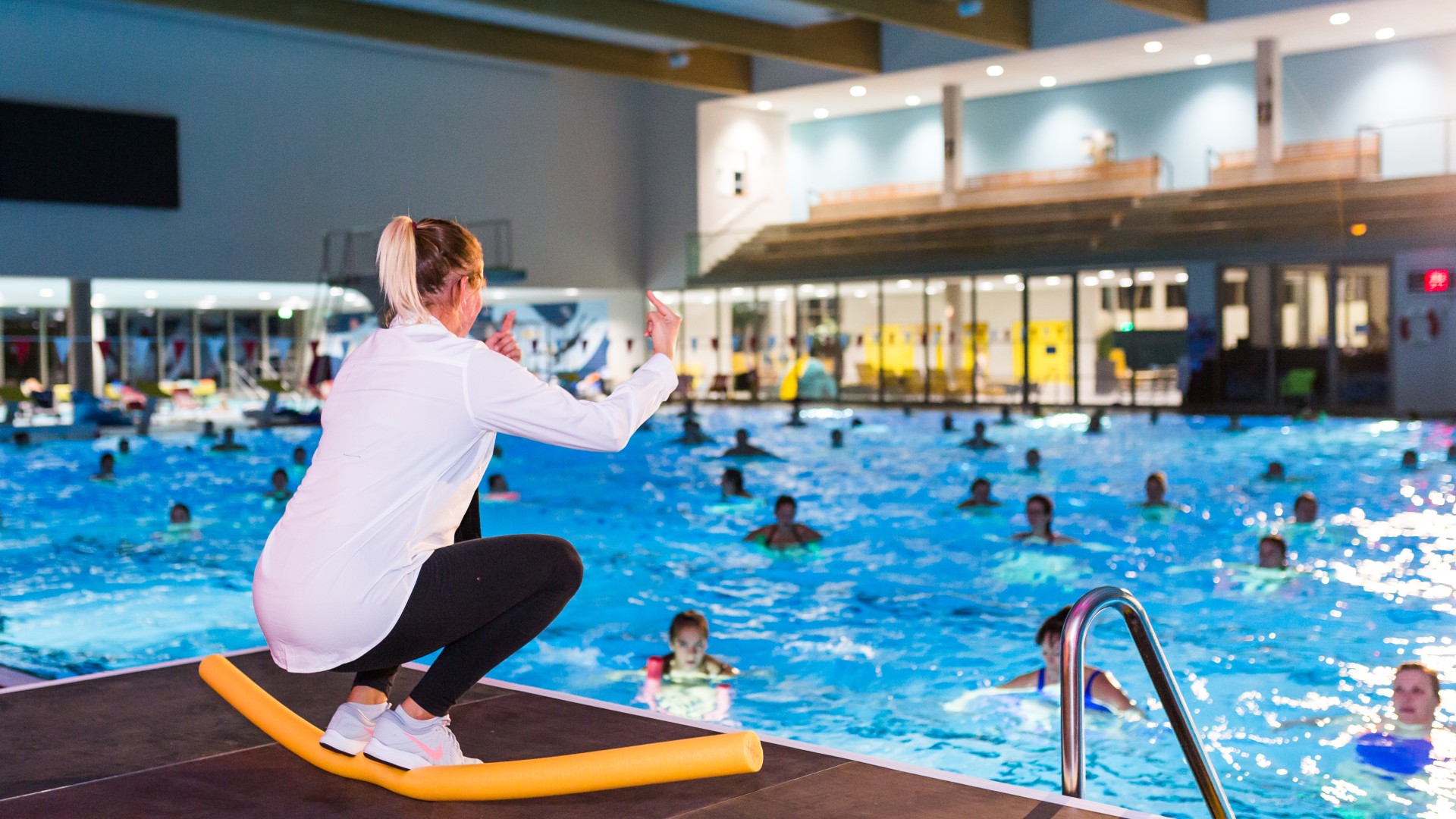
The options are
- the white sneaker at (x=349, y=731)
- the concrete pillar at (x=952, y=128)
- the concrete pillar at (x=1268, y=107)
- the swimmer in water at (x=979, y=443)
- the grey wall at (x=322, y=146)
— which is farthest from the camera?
the concrete pillar at (x=952, y=128)

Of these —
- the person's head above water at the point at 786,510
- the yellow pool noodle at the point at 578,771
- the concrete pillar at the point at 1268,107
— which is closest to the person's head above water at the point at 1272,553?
the person's head above water at the point at 786,510

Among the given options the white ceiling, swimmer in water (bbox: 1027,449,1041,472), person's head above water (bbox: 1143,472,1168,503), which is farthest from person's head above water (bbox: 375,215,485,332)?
the white ceiling

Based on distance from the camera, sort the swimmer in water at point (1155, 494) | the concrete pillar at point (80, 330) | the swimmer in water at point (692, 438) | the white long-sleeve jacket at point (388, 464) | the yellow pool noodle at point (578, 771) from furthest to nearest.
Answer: the concrete pillar at point (80, 330) < the swimmer in water at point (692, 438) < the swimmer in water at point (1155, 494) < the yellow pool noodle at point (578, 771) < the white long-sleeve jacket at point (388, 464)

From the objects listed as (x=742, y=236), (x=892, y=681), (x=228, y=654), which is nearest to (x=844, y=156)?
(x=742, y=236)

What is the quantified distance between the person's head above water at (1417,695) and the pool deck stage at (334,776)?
330 centimetres

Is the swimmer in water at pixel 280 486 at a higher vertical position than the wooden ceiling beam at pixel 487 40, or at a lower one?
lower

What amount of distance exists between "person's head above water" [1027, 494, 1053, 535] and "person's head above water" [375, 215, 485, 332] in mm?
7671

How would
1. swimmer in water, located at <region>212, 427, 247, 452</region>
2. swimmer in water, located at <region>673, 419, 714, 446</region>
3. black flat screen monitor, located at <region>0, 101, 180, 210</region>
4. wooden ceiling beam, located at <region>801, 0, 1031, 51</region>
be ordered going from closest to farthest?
1. swimmer in water, located at <region>212, 427, 247, 452</region>
2. swimmer in water, located at <region>673, 419, 714, 446</region>
3. wooden ceiling beam, located at <region>801, 0, 1031, 51</region>
4. black flat screen monitor, located at <region>0, 101, 180, 210</region>

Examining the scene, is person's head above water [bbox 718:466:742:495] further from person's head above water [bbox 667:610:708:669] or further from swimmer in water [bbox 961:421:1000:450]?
person's head above water [bbox 667:610:708:669]

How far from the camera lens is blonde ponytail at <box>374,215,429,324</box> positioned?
8.77 ft

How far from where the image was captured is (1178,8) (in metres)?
20.1

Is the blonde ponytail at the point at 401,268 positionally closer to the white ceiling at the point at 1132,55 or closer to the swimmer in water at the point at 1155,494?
the swimmer in water at the point at 1155,494

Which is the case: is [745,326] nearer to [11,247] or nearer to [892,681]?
[11,247]

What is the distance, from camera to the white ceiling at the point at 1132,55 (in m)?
20.8
